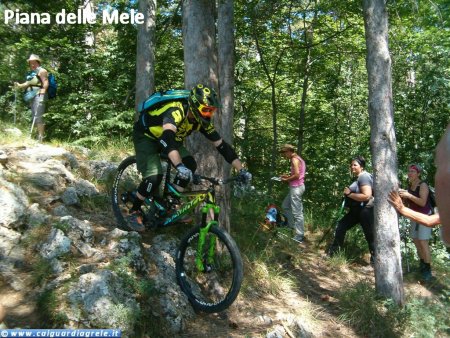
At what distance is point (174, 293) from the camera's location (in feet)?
16.7

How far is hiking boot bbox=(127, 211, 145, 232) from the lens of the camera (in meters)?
5.75

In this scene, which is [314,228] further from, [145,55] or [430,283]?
[145,55]

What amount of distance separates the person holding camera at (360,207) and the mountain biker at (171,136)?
381cm

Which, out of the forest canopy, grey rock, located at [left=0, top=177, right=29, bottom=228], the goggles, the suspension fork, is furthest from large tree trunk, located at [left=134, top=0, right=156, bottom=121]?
the suspension fork

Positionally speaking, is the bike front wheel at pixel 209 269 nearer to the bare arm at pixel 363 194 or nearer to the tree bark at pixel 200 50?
the tree bark at pixel 200 50

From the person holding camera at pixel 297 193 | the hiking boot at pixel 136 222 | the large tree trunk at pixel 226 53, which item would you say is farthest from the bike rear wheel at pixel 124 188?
the person holding camera at pixel 297 193

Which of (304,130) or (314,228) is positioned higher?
(304,130)

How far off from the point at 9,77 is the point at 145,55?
4.94 m

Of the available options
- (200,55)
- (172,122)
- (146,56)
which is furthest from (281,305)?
(146,56)

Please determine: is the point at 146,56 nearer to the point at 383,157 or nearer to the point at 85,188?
the point at 85,188

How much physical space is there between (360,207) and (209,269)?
4372mm

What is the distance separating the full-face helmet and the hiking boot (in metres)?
1.68

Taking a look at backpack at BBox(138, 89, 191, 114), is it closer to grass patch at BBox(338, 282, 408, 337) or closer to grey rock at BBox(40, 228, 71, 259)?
grey rock at BBox(40, 228, 71, 259)

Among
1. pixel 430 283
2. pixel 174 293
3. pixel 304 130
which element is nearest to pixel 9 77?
pixel 304 130
